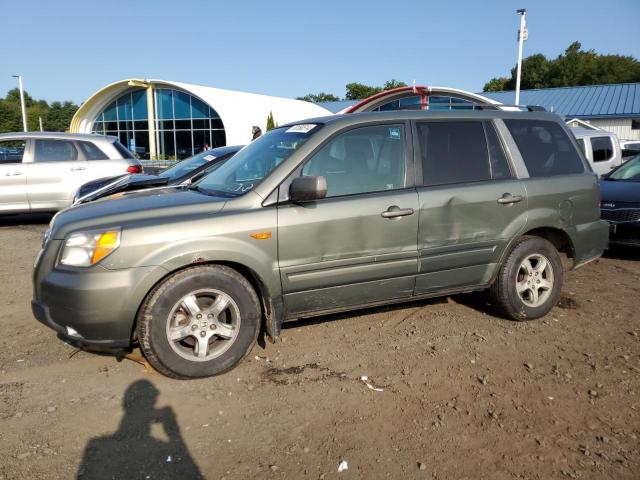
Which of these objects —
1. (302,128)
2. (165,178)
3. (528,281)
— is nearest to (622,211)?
(528,281)

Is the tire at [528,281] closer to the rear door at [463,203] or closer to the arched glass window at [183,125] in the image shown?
the rear door at [463,203]

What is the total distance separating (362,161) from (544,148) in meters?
1.88

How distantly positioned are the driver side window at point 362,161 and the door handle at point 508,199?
3.06 ft

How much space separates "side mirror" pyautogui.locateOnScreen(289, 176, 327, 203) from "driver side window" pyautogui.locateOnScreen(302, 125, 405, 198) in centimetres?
26

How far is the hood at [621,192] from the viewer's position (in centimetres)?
700

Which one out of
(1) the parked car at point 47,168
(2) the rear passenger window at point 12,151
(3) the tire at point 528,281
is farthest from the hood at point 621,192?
(2) the rear passenger window at point 12,151

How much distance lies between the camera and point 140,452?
2.76m

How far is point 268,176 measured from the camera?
3.77 m

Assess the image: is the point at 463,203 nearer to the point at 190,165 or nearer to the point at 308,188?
the point at 308,188

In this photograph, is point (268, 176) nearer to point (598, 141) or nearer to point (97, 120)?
point (598, 141)

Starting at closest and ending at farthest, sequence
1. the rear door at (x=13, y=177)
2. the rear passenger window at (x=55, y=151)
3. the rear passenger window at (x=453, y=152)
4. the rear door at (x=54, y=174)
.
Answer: the rear passenger window at (x=453, y=152), the rear door at (x=13, y=177), the rear door at (x=54, y=174), the rear passenger window at (x=55, y=151)

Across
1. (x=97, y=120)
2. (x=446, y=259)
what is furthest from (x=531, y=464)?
(x=97, y=120)

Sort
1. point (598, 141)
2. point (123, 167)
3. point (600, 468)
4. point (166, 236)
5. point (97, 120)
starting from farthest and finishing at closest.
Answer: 1. point (97, 120)
2. point (598, 141)
3. point (123, 167)
4. point (166, 236)
5. point (600, 468)

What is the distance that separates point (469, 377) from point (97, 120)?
3841 centimetres
